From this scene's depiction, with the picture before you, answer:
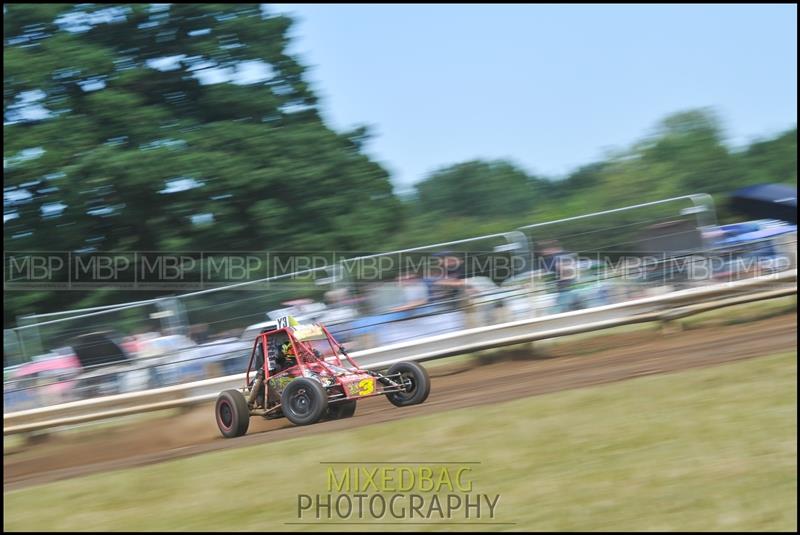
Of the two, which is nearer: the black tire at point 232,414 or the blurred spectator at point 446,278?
the black tire at point 232,414

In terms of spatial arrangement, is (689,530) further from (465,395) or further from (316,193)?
(316,193)

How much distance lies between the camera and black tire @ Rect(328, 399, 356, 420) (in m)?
7.84

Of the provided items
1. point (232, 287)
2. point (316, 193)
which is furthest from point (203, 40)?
point (232, 287)

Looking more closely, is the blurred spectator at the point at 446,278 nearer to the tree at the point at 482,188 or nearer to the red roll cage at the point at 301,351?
the red roll cage at the point at 301,351

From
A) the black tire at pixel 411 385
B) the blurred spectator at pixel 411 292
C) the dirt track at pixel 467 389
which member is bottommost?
the dirt track at pixel 467 389

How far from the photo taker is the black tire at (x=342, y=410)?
7.84 m

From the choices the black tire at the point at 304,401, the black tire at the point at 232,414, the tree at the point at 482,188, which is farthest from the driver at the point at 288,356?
the tree at the point at 482,188

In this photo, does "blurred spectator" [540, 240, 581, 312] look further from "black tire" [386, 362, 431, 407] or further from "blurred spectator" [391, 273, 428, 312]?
"black tire" [386, 362, 431, 407]

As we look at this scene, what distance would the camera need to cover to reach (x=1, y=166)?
1370cm

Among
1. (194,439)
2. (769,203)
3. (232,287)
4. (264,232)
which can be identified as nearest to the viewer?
(194,439)

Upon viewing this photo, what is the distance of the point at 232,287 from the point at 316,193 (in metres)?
6.21

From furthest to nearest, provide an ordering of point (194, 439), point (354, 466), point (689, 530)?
point (194, 439) → point (354, 466) → point (689, 530)

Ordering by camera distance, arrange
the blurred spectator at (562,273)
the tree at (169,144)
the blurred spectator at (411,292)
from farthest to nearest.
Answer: the tree at (169,144), the blurred spectator at (562,273), the blurred spectator at (411,292)

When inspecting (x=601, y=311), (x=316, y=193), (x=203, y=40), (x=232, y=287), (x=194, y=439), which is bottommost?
(x=194, y=439)
